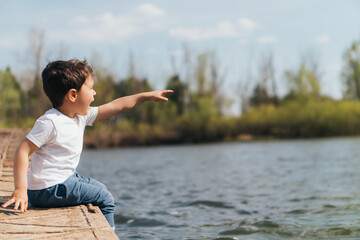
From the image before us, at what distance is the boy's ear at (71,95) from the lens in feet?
9.40

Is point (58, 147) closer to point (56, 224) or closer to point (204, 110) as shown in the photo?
point (56, 224)

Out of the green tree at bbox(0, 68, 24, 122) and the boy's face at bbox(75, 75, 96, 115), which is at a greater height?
the green tree at bbox(0, 68, 24, 122)

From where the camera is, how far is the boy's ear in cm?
286

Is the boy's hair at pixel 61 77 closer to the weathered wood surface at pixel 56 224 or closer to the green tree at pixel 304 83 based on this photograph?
the weathered wood surface at pixel 56 224

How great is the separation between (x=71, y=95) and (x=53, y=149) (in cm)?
38

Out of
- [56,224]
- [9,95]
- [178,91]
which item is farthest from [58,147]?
[178,91]

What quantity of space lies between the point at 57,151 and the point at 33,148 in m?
0.16

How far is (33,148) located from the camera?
274 cm

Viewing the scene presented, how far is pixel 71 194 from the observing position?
291cm

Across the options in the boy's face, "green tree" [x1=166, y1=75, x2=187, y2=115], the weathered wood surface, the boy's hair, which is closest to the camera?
the weathered wood surface

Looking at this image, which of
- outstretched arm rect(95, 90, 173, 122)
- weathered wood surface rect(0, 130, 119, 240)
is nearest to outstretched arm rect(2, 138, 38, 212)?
weathered wood surface rect(0, 130, 119, 240)

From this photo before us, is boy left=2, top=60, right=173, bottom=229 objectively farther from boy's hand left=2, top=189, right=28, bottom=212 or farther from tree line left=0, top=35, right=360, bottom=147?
tree line left=0, top=35, right=360, bottom=147

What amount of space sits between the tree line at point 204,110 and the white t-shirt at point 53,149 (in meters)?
36.1

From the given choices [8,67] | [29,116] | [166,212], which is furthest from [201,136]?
[166,212]
